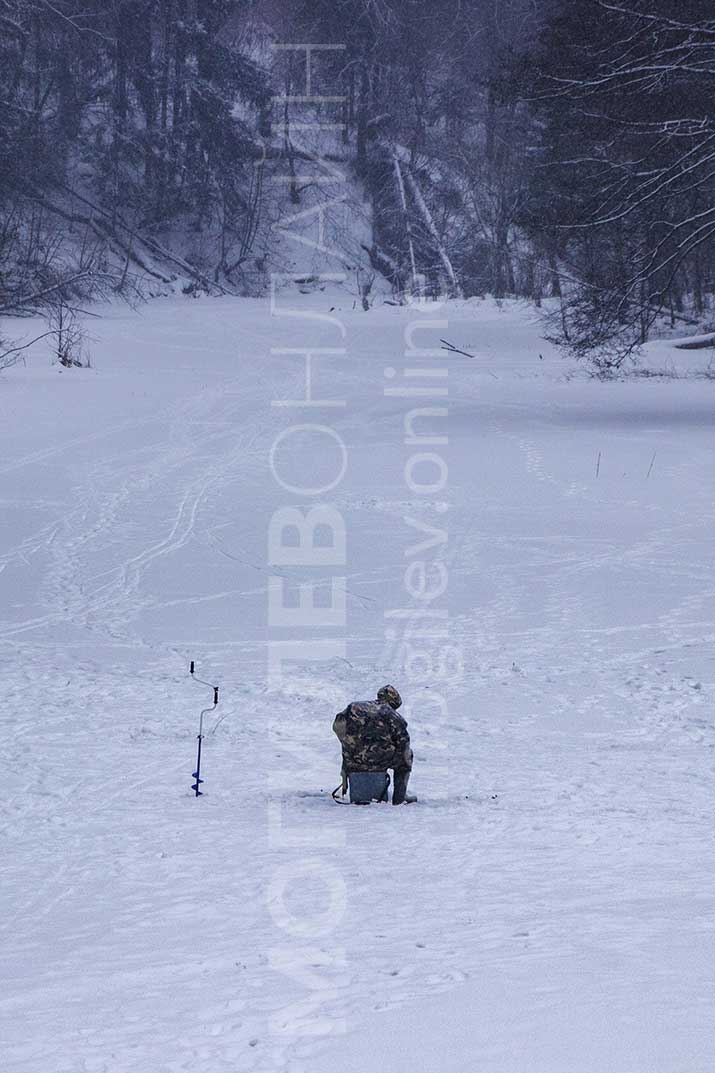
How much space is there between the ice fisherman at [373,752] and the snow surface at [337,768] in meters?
0.20

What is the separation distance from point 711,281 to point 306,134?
Result: 20738mm

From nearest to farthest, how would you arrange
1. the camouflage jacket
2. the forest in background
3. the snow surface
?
1. the snow surface
2. the camouflage jacket
3. the forest in background

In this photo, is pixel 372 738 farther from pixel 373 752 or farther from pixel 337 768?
pixel 337 768

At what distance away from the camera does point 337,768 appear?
339 inches

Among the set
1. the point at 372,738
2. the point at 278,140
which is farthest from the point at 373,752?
the point at 278,140

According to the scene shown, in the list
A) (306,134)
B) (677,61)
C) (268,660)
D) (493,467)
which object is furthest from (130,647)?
(306,134)

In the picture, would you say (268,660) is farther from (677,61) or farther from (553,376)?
(553,376)

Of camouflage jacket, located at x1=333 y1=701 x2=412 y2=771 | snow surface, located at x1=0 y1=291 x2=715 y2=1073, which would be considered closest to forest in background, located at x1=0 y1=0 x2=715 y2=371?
snow surface, located at x1=0 y1=291 x2=715 y2=1073

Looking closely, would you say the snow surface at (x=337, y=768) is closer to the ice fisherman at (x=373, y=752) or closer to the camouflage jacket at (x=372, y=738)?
the ice fisherman at (x=373, y=752)

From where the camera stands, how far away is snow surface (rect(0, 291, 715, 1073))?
176 inches

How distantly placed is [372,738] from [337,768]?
2.98 ft

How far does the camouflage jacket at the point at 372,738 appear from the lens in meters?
7.81

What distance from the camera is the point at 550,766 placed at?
27.9 ft

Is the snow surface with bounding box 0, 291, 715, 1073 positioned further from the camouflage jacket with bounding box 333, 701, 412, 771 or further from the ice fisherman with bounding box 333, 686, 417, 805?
the camouflage jacket with bounding box 333, 701, 412, 771
